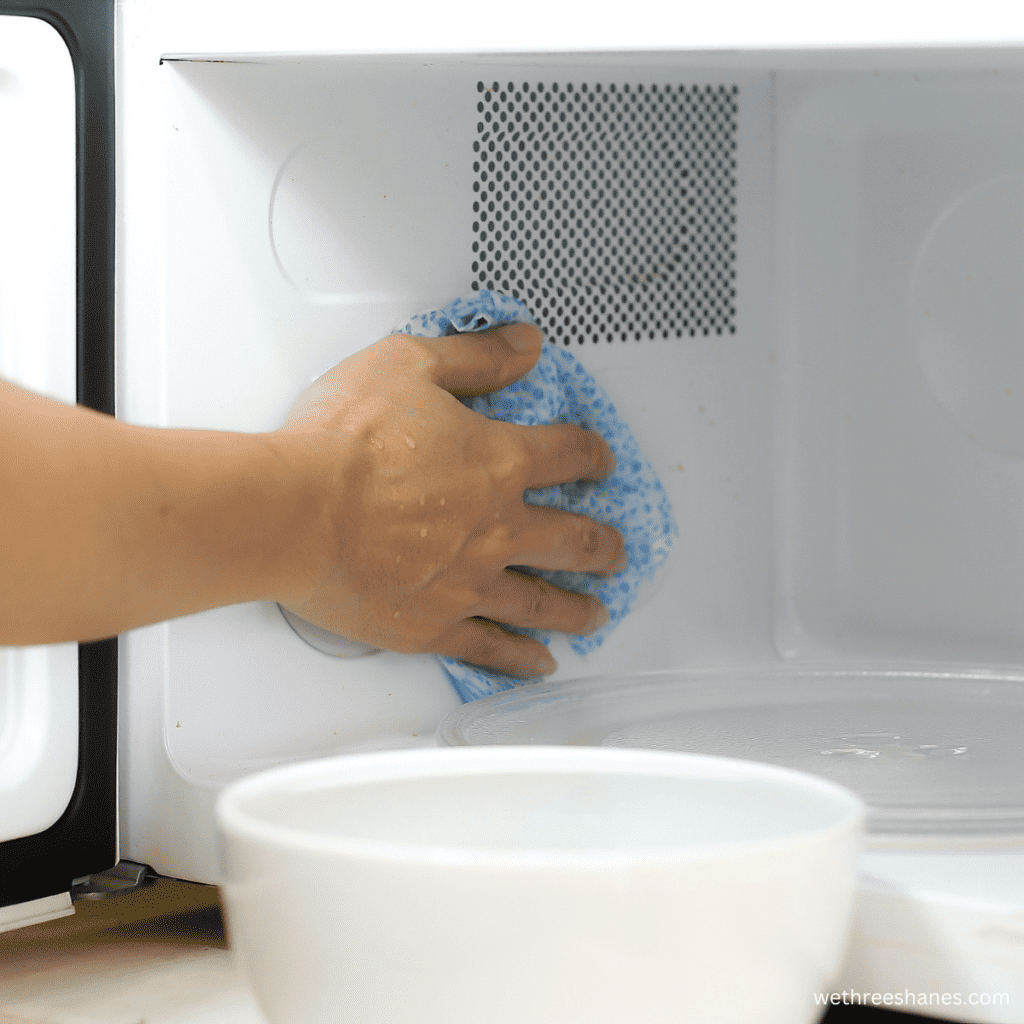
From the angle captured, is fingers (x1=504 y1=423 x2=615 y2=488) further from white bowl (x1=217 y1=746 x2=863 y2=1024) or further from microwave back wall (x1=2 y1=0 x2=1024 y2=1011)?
white bowl (x1=217 y1=746 x2=863 y2=1024)

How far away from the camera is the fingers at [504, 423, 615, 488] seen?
74 centimetres

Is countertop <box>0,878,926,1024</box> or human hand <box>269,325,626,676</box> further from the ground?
human hand <box>269,325,626,676</box>

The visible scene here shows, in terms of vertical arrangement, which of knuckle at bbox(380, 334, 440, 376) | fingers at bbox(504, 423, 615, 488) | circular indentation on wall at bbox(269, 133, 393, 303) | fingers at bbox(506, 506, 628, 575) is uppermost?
circular indentation on wall at bbox(269, 133, 393, 303)

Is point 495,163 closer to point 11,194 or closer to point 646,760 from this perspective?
point 11,194

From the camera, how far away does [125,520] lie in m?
0.51

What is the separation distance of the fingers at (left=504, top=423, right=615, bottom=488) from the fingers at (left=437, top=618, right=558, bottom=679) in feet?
0.29

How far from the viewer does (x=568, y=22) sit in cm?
53

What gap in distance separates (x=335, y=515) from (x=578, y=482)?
23 cm

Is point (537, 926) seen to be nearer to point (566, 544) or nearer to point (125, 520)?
point (125, 520)

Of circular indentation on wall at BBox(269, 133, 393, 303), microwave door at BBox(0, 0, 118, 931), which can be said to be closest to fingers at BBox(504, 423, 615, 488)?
circular indentation on wall at BBox(269, 133, 393, 303)

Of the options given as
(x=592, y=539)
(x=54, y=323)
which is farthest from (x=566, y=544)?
(x=54, y=323)

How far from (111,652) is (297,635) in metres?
0.10

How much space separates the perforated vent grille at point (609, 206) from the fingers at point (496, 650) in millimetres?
181

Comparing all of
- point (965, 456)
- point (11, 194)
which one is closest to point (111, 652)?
point (11, 194)
